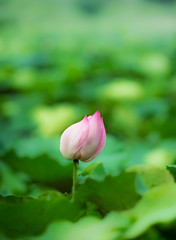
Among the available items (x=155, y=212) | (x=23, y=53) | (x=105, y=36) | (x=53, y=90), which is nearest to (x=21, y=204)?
(x=155, y=212)

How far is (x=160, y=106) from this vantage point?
2.23 meters

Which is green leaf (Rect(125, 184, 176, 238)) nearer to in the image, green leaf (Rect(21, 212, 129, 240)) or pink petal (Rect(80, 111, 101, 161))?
green leaf (Rect(21, 212, 129, 240))

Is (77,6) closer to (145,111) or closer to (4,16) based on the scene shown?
(4,16)

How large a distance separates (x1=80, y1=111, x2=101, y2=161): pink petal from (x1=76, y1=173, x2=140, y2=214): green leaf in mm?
73

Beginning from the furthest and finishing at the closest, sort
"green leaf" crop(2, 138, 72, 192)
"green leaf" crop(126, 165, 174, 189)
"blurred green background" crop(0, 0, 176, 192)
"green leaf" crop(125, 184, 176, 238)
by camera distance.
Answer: "blurred green background" crop(0, 0, 176, 192), "green leaf" crop(2, 138, 72, 192), "green leaf" crop(126, 165, 174, 189), "green leaf" crop(125, 184, 176, 238)

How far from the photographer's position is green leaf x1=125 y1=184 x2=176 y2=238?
46 cm

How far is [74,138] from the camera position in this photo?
2.09 feet

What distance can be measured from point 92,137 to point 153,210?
17cm

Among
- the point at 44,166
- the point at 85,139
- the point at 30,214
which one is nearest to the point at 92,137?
the point at 85,139

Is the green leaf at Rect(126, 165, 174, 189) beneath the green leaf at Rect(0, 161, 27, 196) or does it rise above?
beneath

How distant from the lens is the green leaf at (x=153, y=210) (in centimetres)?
46

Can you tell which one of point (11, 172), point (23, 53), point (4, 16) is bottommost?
point (11, 172)

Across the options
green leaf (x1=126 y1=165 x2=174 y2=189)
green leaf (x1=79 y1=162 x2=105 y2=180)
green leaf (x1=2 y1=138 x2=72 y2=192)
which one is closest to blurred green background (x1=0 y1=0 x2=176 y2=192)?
green leaf (x1=2 y1=138 x2=72 y2=192)

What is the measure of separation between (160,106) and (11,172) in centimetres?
114
